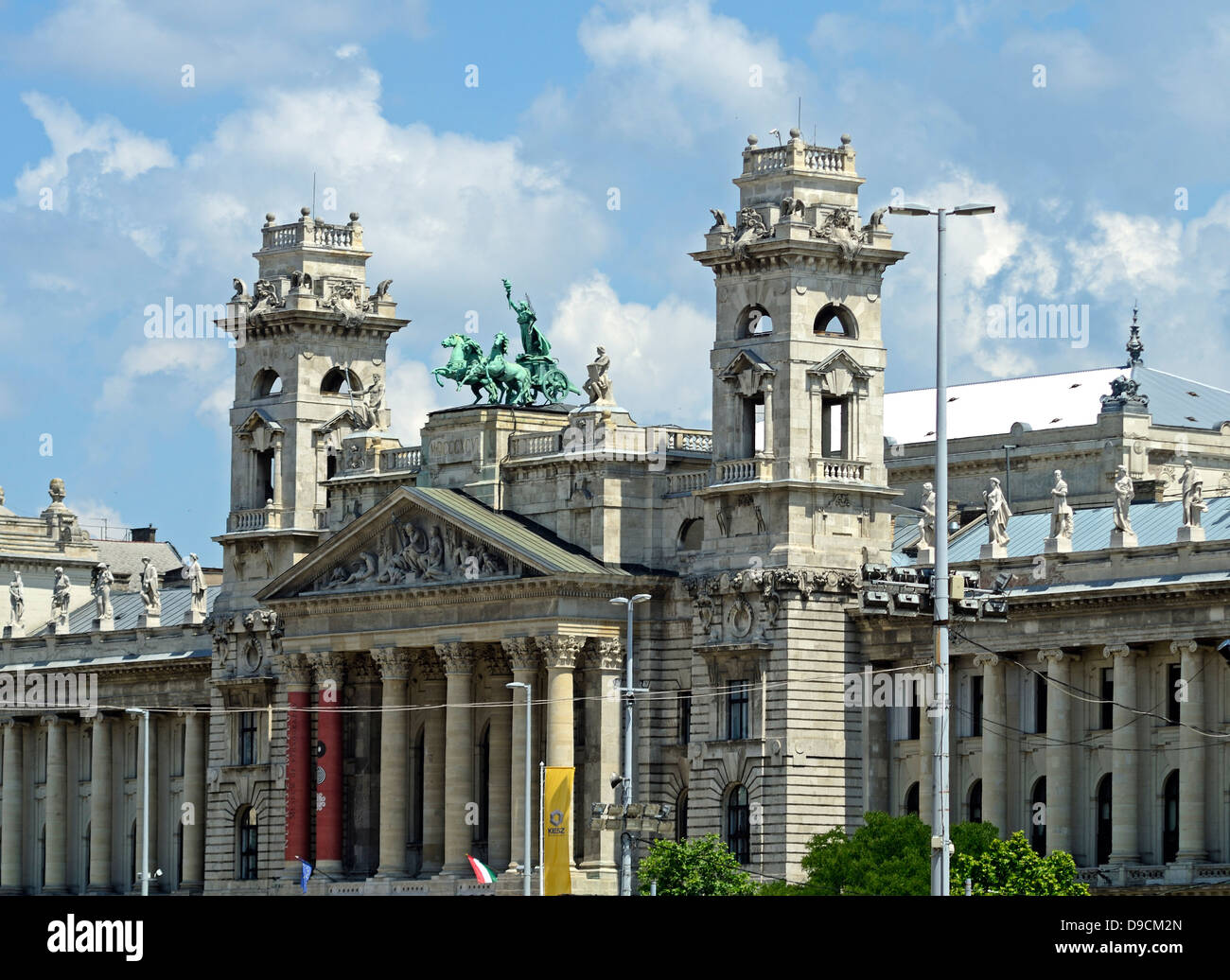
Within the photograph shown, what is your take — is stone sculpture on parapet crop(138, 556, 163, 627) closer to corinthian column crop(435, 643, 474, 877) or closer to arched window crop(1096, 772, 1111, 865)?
corinthian column crop(435, 643, 474, 877)

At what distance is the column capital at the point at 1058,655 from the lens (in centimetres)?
8919

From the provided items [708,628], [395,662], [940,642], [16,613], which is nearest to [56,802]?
[16,613]

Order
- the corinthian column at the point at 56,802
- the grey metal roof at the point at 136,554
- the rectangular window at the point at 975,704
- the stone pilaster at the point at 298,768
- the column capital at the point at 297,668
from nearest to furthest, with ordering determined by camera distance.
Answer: the rectangular window at the point at 975,704 < the stone pilaster at the point at 298,768 < the column capital at the point at 297,668 < the corinthian column at the point at 56,802 < the grey metal roof at the point at 136,554

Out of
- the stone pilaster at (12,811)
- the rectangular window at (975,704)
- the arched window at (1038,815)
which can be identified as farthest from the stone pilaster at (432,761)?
the stone pilaster at (12,811)

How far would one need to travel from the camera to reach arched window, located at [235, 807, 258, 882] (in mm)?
116375

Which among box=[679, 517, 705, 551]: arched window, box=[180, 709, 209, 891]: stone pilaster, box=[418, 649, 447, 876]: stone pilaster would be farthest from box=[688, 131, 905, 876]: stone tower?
box=[180, 709, 209, 891]: stone pilaster

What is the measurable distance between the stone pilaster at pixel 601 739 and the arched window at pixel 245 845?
21631mm

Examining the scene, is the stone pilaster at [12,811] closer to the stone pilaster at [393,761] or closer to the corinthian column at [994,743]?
the stone pilaster at [393,761]

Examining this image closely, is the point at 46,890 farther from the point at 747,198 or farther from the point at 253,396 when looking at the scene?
the point at 747,198

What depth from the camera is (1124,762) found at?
86500 millimetres

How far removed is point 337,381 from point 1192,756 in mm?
48001

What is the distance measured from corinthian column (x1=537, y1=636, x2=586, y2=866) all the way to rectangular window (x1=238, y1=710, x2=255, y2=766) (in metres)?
22.7

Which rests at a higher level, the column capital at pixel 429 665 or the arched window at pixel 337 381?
the arched window at pixel 337 381
